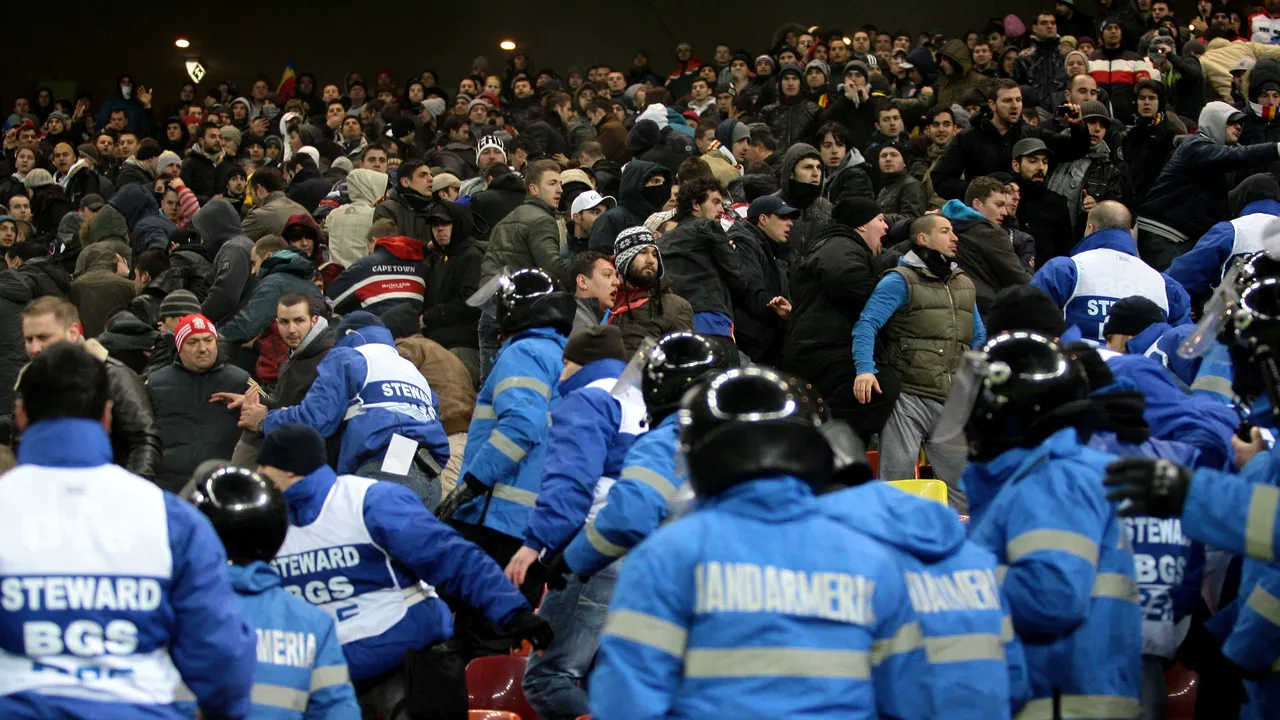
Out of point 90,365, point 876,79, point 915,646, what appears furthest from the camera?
point 876,79

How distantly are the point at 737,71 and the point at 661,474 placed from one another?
42.2ft

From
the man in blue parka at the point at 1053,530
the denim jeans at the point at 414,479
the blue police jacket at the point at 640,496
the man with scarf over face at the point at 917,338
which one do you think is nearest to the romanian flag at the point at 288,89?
the man with scarf over face at the point at 917,338

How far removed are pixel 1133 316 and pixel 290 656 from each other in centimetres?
396

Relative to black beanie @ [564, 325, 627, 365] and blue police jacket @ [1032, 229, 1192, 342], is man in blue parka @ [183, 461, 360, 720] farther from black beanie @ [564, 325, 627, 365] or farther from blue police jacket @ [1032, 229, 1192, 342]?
blue police jacket @ [1032, 229, 1192, 342]

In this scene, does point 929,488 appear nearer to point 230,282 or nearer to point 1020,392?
point 1020,392

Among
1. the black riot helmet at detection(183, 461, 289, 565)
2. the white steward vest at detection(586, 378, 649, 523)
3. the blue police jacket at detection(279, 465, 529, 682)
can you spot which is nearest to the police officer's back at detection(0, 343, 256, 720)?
the black riot helmet at detection(183, 461, 289, 565)

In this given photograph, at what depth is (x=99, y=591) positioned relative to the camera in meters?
3.46

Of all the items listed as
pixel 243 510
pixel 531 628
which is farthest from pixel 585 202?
pixel 243 510

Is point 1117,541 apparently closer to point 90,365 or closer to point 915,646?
point 915,646

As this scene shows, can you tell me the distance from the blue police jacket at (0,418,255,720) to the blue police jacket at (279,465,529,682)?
48.8 inches

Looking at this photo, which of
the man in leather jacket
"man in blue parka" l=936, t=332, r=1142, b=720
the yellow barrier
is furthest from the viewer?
the yellow barrier

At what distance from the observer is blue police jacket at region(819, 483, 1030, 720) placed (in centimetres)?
337

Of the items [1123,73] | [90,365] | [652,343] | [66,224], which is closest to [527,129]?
[66,224]

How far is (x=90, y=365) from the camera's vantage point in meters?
3.69
